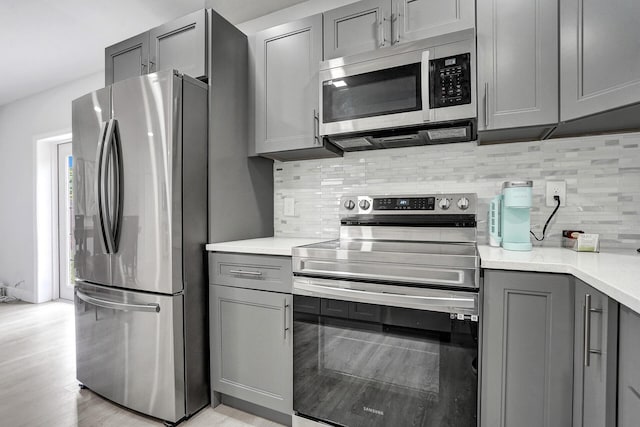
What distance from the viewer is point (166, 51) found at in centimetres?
206

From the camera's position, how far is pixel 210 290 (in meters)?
1.84

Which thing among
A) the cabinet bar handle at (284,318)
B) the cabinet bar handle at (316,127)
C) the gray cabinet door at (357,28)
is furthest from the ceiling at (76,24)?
the cabinet bar handle at (284,318)

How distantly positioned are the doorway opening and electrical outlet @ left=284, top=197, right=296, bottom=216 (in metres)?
3.31

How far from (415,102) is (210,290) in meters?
1.52

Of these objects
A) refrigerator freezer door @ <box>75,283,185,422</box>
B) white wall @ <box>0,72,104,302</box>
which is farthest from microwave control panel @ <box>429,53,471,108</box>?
white wall @ <box>0,72,104,302</box>

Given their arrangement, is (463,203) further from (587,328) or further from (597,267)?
(587,328)

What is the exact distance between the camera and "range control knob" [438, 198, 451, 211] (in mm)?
1751

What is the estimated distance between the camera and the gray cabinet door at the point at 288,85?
193 centimetres

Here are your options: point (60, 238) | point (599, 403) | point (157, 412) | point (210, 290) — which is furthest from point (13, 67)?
point (599, 403)

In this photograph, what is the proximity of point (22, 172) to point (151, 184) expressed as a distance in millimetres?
3792

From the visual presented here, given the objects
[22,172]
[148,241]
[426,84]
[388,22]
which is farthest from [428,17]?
[22,172]

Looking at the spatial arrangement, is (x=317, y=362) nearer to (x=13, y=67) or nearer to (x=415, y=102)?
(x=415, y=102)

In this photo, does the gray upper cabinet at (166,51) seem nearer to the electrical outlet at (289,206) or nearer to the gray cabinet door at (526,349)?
the electrical outlet at (289,206)

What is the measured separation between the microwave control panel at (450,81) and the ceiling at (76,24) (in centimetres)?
134
